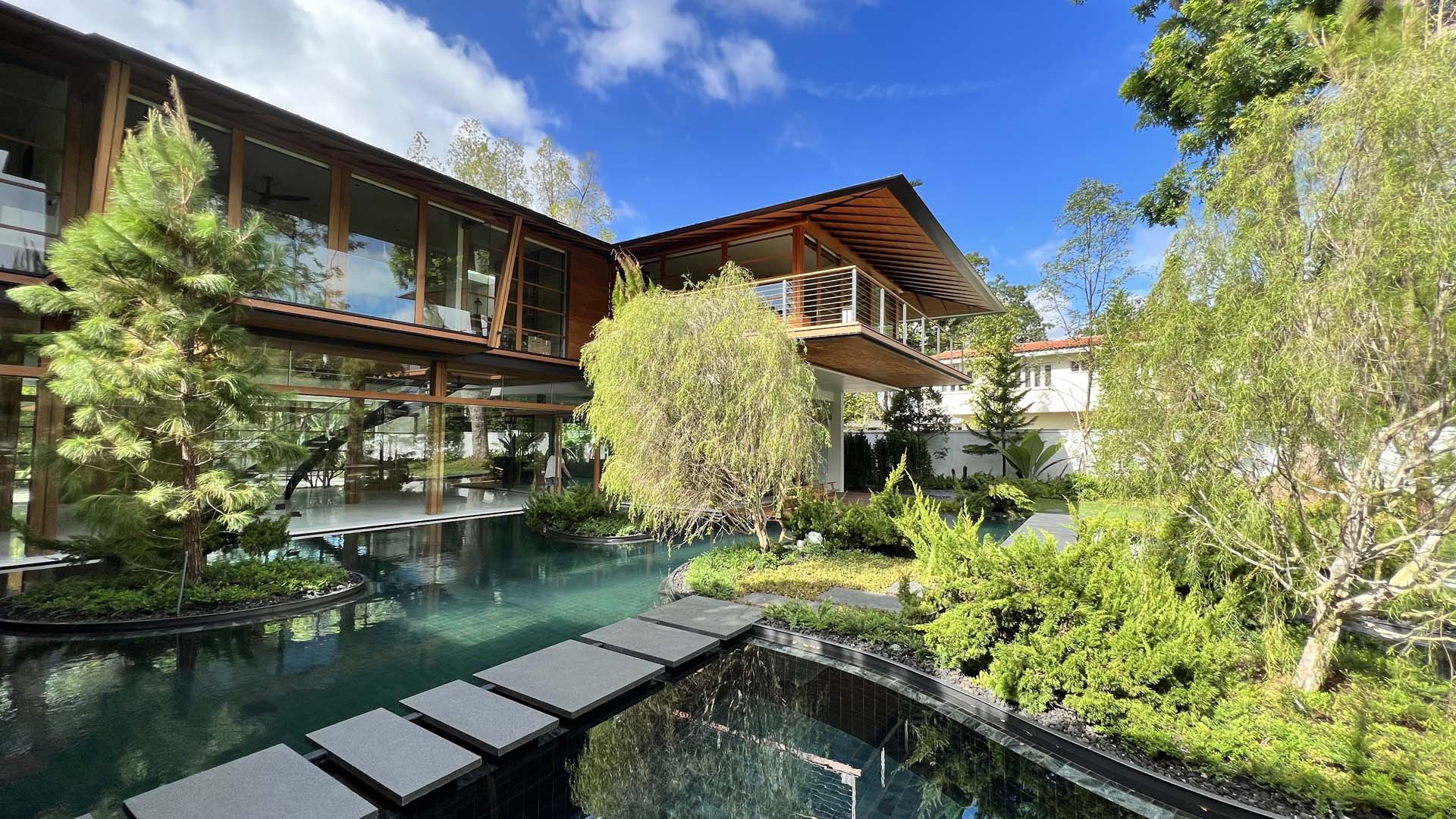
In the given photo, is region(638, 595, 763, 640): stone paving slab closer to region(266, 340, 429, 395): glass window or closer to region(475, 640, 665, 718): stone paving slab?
region(475, 640, 665, 718): stone paving slab

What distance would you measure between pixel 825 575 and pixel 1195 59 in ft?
37.6

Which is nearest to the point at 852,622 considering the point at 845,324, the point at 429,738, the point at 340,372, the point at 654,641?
the point at 654,641

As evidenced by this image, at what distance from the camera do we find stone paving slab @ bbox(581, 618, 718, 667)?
4.85 metres

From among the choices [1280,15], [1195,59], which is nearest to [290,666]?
[1280,15]

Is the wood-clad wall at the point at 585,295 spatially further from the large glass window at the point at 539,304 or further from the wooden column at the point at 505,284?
the wooden column at the point at 505,284

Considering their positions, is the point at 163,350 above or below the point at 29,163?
below

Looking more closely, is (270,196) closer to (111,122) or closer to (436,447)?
(111,122)

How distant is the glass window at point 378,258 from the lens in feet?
30.7

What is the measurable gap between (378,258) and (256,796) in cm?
917

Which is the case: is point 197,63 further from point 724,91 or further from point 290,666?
point 724,91

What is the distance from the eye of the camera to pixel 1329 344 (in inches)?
128

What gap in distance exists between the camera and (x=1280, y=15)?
841cm

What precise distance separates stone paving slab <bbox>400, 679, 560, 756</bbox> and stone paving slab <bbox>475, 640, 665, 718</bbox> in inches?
5.1

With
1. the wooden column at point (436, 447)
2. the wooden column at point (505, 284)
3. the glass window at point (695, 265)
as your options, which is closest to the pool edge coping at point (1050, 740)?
the wooden column at point (505, 284)
